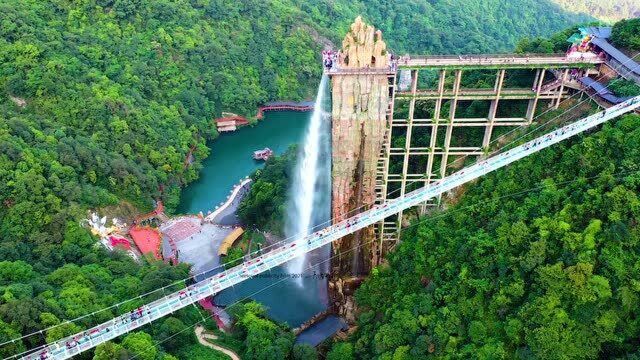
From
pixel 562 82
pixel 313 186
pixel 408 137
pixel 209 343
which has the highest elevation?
pixel 562 82

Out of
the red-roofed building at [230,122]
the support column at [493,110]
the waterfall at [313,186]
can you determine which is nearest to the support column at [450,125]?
the support column at [493,110]

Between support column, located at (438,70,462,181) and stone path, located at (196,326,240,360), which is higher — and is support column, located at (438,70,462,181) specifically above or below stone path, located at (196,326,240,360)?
above

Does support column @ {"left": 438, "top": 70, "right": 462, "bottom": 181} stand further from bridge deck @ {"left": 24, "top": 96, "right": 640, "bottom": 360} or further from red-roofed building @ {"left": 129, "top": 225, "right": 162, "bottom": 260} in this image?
red-roofed building @ {"left": 129, "top": 225, "right": 162, "bottom": 260}

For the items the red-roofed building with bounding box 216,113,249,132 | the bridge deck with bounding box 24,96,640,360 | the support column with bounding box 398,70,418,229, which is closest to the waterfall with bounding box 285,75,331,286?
the support column with bounding box 398,70,418,229

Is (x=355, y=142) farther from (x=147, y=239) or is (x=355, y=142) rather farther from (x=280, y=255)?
(x=147, y=239)

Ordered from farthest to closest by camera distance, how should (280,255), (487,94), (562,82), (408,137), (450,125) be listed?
1. (408,137)
2. (450,125)
3. (487,94)
4. (562,82)
5. (280,255)

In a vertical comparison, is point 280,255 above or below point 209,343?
above

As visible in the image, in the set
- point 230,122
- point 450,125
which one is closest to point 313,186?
point 450,125

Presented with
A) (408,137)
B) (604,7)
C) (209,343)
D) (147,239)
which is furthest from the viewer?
(604,7)
